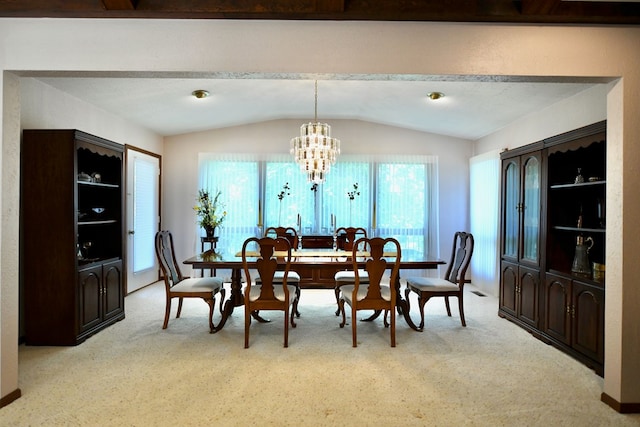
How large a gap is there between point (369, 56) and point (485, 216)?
4253mm

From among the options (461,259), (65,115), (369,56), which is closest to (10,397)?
(65,115)

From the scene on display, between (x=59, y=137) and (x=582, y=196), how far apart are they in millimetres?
4792

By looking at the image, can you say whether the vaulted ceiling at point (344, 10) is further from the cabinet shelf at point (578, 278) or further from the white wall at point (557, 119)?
the cabinet shelf at point (578, 278)

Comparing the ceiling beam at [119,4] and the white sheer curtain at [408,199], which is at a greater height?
the ceiling beam at [119,4]

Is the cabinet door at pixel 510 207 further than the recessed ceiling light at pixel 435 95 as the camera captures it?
No

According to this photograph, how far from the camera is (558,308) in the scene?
3344 mm

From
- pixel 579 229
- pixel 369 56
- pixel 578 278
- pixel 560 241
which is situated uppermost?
pixel 369 56

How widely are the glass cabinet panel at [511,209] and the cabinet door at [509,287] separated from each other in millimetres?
147

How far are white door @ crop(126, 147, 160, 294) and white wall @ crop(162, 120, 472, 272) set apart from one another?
1.09 ft

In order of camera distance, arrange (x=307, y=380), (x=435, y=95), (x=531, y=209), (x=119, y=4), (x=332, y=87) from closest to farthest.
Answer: (x=119, y=4) → (x=307, y=380) → (x=531, y=209) → (x=435, y=95) → (x=332, y=87)

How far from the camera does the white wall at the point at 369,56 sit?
2.34m

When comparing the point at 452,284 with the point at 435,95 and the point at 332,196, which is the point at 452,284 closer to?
the point at 435,95

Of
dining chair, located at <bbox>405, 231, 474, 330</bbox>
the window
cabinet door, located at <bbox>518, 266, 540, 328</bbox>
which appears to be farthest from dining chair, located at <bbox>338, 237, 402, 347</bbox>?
the window

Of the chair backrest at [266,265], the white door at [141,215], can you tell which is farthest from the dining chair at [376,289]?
the white door at [141,215]
